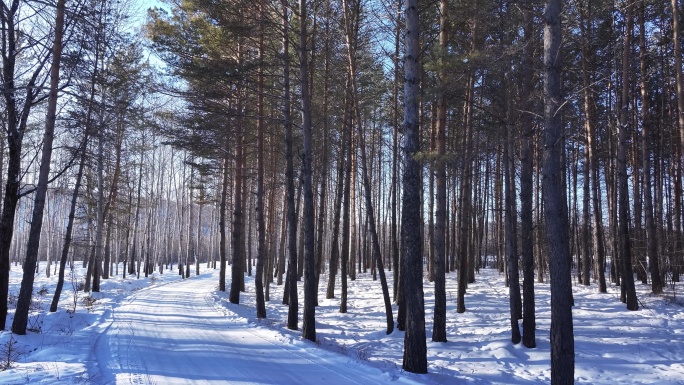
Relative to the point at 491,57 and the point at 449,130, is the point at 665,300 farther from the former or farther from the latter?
the point at 491,57

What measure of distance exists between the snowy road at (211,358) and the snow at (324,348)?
0.6 inches

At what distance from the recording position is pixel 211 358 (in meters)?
7.00

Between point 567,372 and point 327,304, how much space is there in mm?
12016

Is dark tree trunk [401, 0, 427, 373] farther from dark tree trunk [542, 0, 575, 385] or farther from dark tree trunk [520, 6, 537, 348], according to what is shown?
dark tree trunk [520, 6, 537, 348]

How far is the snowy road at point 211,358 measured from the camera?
587cm

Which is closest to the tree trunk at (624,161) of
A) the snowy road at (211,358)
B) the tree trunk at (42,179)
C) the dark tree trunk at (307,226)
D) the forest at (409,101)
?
the forest at (409,101)

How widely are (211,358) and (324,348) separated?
7.51 ft

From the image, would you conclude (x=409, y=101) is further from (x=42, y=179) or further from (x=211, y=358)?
(x=42, y=179)

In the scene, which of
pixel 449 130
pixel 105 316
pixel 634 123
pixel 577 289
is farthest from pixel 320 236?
pixel 634 123

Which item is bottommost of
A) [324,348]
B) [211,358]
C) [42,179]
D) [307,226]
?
[324,348]

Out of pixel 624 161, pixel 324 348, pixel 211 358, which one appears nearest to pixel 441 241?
pixel 324 348

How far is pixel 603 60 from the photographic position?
14664 millimetres

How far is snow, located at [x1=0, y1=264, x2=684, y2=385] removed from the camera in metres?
6.10

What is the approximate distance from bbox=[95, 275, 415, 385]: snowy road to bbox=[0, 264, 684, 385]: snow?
2cm
